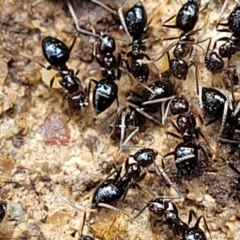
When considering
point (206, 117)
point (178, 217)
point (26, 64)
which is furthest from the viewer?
point (26, 64)

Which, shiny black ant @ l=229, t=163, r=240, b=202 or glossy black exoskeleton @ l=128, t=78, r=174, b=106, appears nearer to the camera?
shiny black ant @ l=229, t=163, r=240, b=202

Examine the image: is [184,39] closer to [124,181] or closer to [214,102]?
[214,102]

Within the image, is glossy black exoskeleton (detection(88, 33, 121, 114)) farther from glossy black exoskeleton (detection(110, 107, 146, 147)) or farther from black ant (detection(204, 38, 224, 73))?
black ant (detection(204, 38, 224, 73))

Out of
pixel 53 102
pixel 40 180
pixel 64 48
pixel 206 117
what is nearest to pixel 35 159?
pixel 40 180

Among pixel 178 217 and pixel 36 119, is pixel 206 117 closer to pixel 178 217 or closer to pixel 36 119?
pixel 178 217

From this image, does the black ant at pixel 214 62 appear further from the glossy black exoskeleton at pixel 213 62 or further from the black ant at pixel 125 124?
the black ant at pixel 125 124

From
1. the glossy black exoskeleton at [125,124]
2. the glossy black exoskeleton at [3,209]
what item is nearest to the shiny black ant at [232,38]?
the glossy black exoskeleton at [125,124]

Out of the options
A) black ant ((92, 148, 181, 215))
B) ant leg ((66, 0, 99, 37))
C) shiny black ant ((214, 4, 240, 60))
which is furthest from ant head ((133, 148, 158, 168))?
ant leg ((66, 0, 99, 37))

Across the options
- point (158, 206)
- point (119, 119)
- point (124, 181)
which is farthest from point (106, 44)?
point (158, 206)
